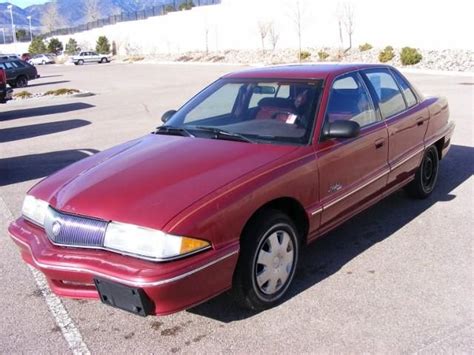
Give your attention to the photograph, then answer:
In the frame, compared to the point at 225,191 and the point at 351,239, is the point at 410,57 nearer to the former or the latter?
the point at 351,239

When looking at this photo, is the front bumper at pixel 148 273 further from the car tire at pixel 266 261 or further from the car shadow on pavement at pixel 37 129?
the car shadow on pavement at pixel 37 129

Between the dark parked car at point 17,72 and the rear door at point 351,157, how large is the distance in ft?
93.9

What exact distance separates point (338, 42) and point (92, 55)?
34046 mm

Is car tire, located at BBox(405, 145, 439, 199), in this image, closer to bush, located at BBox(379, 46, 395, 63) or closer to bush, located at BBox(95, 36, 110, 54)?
bush, located at BBox(379, 46, 395, 63)

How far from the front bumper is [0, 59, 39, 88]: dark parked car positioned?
95.7ft

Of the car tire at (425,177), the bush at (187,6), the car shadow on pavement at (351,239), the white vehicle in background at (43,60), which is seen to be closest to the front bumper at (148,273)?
the car shadow on pavement at (351,239)

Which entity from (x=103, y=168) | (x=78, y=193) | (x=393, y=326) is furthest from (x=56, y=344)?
(x=393, y=326)

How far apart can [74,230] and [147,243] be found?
55cm

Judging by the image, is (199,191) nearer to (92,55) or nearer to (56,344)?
(56,344)

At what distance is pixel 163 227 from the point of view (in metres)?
3.05

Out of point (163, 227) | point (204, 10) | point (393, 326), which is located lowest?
point (393, 326)

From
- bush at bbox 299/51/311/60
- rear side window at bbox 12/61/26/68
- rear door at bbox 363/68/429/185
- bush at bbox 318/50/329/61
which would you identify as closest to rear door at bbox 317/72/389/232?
rear door at bbox 363/68/429/185

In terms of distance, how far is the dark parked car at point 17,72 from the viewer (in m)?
29.6

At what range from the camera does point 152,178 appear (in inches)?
140
